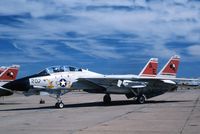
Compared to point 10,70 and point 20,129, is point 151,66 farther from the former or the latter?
point 20,129

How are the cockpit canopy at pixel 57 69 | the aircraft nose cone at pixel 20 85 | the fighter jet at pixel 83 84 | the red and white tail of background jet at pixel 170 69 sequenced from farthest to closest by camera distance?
the red and white tail of background jet at pixel 170 69 → the cockpit canopy at pixel 57 69 → the fighter jet at pixel 83 84 → the aircraft nose cone at pixel 20 85

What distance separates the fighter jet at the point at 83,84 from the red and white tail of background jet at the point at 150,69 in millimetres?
4354

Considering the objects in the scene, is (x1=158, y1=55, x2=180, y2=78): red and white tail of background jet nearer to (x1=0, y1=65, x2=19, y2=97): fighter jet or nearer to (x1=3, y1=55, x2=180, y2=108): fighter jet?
(x1=3, y1=55, x2=180, y2=108): fighter jet

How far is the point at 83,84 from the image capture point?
73.0 feet

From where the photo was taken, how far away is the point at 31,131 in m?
10.5

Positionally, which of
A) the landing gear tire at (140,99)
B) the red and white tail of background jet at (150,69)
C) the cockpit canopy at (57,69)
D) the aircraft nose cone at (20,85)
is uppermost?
the red and white tail of background jet at (150,69)

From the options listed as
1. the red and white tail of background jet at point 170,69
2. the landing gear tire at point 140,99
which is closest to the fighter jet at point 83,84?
the landing gear tire at point 140,99

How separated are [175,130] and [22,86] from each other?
10.7m

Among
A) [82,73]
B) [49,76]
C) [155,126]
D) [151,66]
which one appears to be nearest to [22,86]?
[49,76]

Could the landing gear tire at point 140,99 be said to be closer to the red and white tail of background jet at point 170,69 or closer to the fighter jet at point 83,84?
the fighter jet at point 83,84

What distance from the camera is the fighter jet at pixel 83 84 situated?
1978cm

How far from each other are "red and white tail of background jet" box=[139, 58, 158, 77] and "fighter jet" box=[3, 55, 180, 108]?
4354 millimetres

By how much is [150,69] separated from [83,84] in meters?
10.0

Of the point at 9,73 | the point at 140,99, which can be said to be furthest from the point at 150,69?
the point at 9,73
